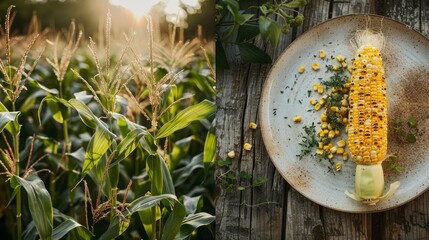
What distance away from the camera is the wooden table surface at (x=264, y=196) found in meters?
1.99

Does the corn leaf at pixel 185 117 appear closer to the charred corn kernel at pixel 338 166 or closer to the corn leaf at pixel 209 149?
the corn leaf at pixel 209 149

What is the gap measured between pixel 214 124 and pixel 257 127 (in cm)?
15

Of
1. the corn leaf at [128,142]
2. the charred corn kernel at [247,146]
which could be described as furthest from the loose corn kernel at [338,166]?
the corn leaf at [128,142]

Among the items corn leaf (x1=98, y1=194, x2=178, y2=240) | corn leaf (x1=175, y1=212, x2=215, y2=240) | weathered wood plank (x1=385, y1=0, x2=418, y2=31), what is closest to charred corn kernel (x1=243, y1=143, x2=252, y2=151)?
corn leaf (x1=175, y1=212, x2=215, y2=240)

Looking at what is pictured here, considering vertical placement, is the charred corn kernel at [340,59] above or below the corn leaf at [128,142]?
above

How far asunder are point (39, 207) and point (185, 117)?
49cm

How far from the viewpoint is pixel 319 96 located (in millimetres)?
1960

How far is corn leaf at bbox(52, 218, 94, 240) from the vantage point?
5.41ft

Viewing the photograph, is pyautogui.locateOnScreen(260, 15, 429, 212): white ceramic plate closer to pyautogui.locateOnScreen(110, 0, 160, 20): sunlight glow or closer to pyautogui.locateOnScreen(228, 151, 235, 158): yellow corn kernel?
pyautogui.locateOnScreen(228, 151, 235, 158): yellow corn kernel

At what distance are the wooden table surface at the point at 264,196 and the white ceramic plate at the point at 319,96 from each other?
66mm

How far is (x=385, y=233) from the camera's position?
1.99 m

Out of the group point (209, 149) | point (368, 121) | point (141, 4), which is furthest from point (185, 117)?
point (141, 4)

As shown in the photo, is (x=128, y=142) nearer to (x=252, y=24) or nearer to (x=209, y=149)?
(x=209, y=149)

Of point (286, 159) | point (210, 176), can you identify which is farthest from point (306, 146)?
point (210, 176)
